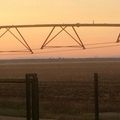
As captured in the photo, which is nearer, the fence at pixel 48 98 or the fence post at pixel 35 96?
the fence post at pixel 35 96

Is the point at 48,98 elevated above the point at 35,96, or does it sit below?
above

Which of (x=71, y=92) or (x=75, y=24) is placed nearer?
(x=75, y=24)

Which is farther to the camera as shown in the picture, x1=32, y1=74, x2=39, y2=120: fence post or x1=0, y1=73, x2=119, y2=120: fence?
x1=0, y1=73, x2=119, y2=120: fence

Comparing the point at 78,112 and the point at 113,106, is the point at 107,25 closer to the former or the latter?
the point at 78,112

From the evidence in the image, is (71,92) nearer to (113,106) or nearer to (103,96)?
(103,96)

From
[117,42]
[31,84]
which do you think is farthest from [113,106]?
[31,84]

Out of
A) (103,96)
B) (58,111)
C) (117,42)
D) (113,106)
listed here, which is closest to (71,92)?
(103,96)

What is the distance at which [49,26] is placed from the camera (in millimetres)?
18516

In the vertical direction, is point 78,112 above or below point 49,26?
below

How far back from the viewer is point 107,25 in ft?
58.1

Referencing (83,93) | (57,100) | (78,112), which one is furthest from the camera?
(83,93)

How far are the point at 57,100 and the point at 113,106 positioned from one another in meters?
5.40

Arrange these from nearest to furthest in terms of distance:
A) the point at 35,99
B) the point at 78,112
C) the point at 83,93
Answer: the point at 35,99, the point at 78,112, the point at 83,93

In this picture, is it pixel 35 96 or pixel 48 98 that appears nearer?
pixel 35 96
